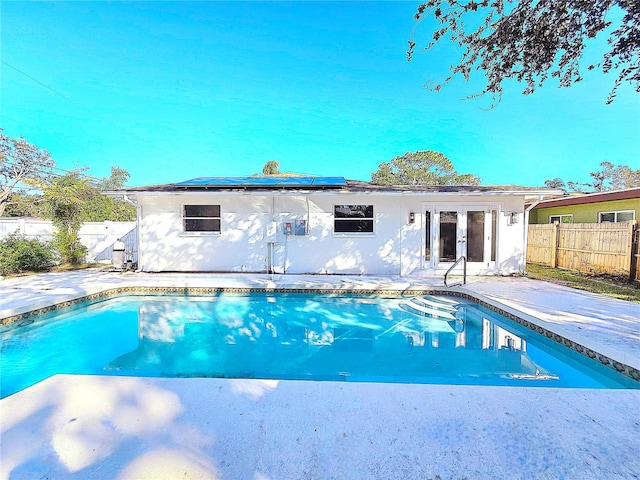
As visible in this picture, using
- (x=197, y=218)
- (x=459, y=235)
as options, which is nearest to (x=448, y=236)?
(x=459, y=235)

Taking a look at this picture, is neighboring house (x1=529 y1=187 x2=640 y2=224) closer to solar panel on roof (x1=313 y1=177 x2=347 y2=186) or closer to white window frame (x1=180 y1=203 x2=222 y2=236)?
solar panel on roof (x1=313 y1=177 x2=347 y2=186)

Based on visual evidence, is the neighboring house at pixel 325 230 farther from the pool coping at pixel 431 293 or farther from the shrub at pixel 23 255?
the shrub at pixel 23 255

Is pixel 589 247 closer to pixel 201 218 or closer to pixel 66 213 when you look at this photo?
pixel 201 218

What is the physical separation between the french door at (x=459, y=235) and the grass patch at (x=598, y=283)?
63.7 inches

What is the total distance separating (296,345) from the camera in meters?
4.87

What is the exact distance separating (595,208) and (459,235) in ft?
26.1

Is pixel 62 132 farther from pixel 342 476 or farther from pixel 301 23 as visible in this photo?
pixel 342 476

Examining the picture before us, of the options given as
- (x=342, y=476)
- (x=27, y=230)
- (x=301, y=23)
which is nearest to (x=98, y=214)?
(x=27, y=230)

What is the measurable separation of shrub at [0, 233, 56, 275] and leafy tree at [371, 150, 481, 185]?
972 inches

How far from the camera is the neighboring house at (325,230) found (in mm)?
9039

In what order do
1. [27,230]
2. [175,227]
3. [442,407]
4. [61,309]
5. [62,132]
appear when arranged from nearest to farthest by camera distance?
[442,407] < [61,309] < [175,227] < [27,230] < [62,132]

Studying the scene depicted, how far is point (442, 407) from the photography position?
94.2 inches

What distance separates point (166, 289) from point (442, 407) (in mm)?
7202

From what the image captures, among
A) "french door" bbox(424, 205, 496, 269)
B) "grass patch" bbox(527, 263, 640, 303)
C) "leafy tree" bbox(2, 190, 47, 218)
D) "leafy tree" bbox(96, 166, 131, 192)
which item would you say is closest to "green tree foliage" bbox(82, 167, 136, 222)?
"leafy tree" bbox(2, 190, 47, 218)
